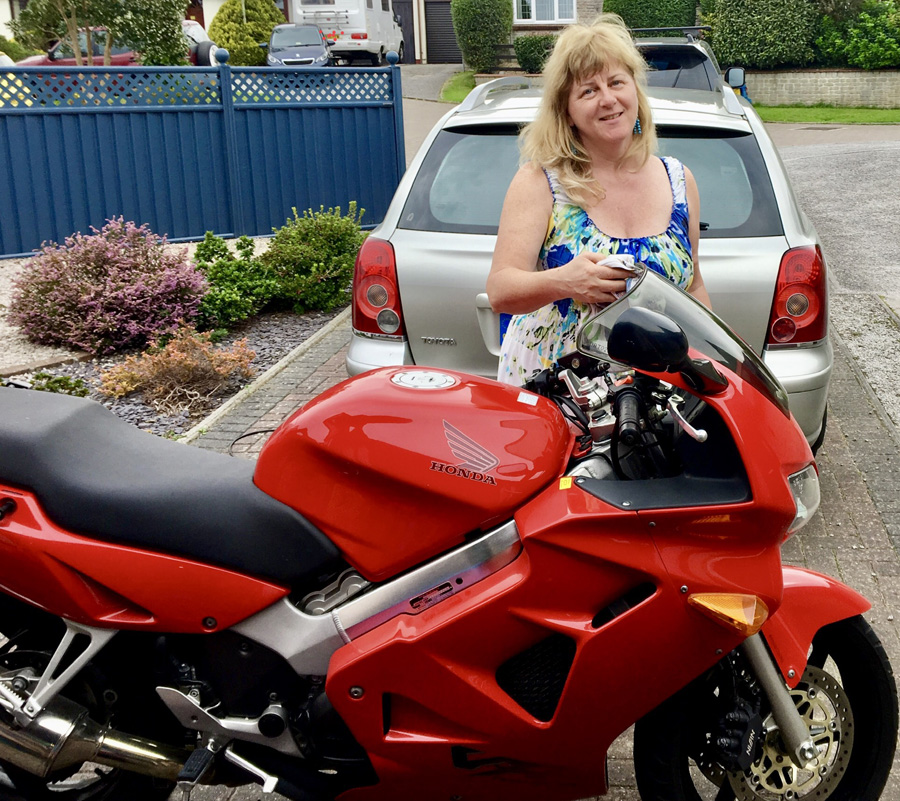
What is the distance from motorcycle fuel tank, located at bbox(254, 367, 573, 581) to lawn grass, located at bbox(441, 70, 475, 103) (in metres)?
26.2

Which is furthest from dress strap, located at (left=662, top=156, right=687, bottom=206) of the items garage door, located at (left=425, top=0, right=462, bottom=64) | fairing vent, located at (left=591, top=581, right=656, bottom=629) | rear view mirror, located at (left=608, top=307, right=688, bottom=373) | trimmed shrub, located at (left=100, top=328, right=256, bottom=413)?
garage door, located at (left=425, top=0, right=462, bottom=64)

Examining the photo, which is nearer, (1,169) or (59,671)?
(59,671)

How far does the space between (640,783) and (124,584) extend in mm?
1326

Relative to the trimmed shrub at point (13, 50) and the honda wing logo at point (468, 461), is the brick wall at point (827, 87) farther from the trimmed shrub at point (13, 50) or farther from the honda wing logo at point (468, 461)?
the honda wing logo at point (468, 461)

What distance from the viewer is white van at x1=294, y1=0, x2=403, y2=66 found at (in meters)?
29.8

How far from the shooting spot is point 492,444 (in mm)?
2152

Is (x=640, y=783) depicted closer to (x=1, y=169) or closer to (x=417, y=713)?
(x=417, y=713)

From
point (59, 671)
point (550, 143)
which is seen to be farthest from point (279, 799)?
point (550, 143)

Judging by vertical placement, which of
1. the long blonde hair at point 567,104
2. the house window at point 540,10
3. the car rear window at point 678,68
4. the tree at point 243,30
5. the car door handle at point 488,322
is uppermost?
the house window at point 540,10

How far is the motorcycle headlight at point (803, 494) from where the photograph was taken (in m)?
2.12

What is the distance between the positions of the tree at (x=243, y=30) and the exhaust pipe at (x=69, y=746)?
94.1ft

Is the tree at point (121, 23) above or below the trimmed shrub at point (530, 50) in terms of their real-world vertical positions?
below

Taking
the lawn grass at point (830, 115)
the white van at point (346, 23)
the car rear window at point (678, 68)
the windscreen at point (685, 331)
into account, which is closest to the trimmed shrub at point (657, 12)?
the lawn grass at point (830, 115)

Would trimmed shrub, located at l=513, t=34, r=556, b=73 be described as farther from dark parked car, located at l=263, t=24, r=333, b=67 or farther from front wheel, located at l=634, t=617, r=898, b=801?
front wheel, located at l=634, t=617, r=898, b=801
